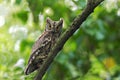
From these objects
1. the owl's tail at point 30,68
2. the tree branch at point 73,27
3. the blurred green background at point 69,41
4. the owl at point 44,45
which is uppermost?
the blurred green background at point 69,41

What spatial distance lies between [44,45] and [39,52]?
6 centimetres

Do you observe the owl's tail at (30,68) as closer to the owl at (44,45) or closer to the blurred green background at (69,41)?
the owl at (44,45)

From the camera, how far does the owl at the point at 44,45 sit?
2635 mm

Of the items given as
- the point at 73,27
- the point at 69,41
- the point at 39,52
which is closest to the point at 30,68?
the point at 39,52

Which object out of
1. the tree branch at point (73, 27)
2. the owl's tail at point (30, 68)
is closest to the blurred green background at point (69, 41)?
the owl's tail at point (30, 68)

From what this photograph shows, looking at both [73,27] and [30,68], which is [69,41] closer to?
[30,68]

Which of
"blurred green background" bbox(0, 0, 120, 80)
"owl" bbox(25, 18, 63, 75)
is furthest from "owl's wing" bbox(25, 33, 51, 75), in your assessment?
"blurred green background" bbox(0, 0, 120, 80)

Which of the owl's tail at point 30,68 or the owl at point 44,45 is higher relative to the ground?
the owl at point 44,45

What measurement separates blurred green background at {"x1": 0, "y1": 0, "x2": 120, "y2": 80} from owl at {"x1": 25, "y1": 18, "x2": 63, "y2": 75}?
152cm

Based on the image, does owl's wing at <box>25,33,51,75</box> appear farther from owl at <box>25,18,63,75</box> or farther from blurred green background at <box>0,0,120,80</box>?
blurred green background at <box>0,0,120,80</box>

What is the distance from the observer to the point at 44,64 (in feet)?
8.20

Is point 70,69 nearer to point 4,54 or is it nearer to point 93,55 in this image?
point 93,55

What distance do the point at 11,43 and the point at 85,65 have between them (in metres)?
0.89

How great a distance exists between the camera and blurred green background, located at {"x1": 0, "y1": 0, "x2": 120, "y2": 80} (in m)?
4.62
